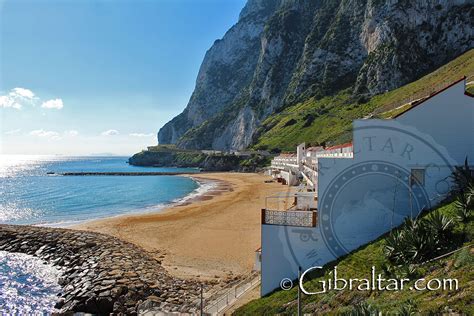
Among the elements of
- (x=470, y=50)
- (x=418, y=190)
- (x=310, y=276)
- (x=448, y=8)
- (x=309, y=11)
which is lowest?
(x=310, y=276)

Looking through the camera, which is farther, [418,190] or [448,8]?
[448,8]

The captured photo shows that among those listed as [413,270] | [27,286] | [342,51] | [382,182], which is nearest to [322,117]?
[342,51]

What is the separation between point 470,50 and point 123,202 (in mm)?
83857

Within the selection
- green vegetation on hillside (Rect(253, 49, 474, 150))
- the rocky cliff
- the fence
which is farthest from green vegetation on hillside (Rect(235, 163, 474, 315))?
the rocky cliff

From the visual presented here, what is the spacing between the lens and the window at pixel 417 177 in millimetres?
12906

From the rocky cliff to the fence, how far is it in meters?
92.3

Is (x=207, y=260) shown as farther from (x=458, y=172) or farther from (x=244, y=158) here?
(x=244, y=158)

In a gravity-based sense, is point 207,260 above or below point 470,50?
below

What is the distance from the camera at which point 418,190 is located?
12.9 m

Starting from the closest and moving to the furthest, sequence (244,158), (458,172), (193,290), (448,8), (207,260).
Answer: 1. (458,172)
2. (193,290)
3. (207,260)
4. (448,8)
5. (244,158)

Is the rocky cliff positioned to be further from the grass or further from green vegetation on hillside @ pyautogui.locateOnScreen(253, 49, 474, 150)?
the grass

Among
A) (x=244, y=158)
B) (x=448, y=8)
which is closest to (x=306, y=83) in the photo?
(x=244, y=158)

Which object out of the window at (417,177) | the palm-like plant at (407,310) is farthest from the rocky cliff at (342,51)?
the palm-like plant at (407,310)

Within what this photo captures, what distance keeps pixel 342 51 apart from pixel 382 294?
393 ft
